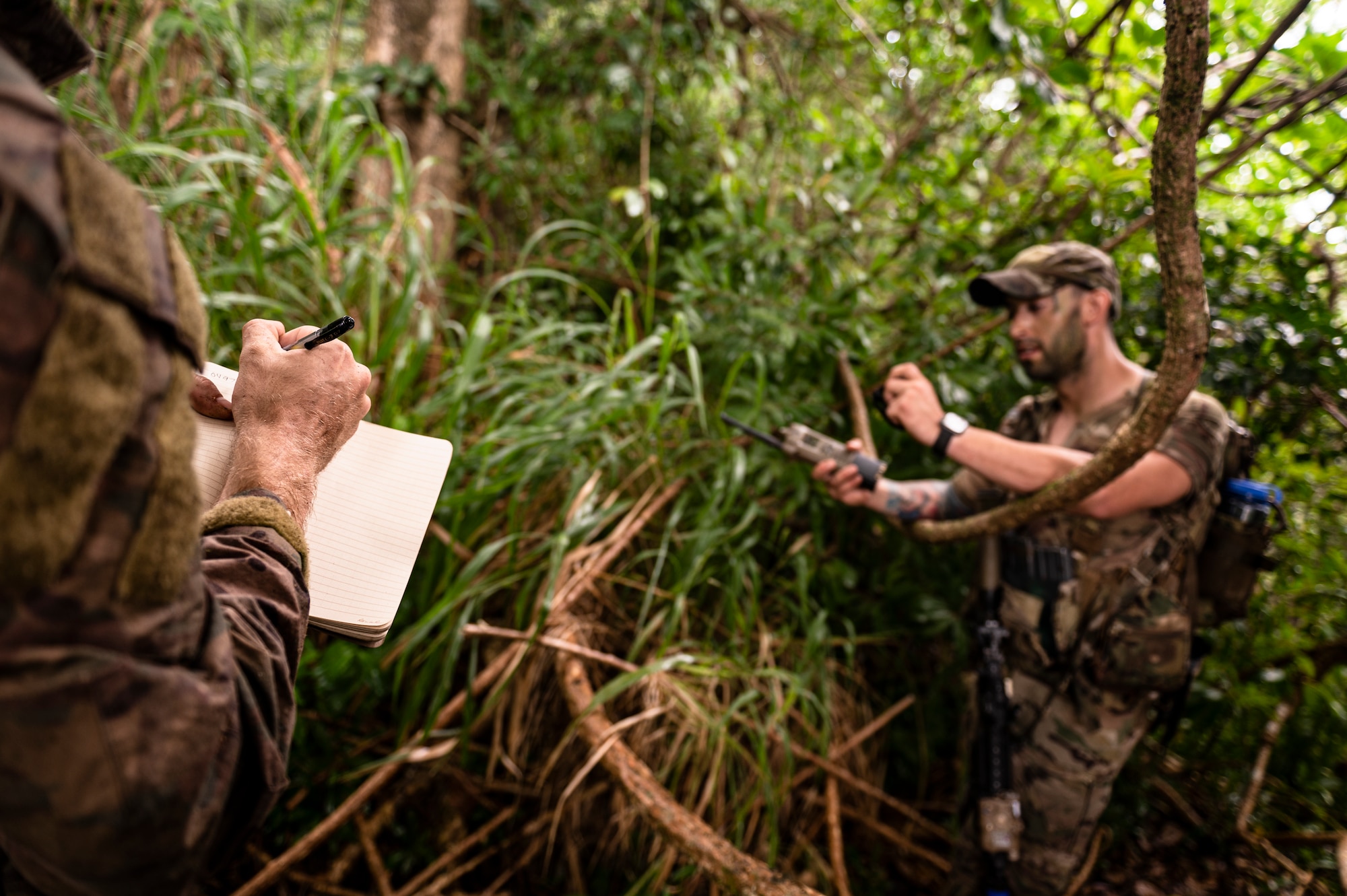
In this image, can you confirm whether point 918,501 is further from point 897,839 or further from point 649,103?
point 649,103

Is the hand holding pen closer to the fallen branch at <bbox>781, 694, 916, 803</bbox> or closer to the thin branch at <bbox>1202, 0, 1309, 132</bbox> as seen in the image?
the thin branch at <bbox>1202, 0, 1309, 132</bbox>

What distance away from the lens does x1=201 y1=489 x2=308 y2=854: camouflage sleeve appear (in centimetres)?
67

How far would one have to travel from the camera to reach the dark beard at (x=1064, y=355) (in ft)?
7.02

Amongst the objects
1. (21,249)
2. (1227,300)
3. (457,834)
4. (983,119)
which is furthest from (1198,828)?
(21,249)

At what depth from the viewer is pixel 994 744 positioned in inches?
81.8

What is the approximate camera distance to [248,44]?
2.48m

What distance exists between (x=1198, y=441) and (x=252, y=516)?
2.20 meters

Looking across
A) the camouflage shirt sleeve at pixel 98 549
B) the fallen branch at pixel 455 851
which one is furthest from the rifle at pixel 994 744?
the camouflage shirt sleeve at pixel 98 549

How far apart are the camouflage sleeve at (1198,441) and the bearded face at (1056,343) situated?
12.7 inches

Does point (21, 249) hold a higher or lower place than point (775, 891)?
higher

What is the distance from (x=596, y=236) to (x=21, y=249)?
2998 millimetres

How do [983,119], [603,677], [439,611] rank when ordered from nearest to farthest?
[439,611]
[603,677]
[983,119]

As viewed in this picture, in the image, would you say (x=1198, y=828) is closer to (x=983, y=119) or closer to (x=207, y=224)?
(x=983, y=119)

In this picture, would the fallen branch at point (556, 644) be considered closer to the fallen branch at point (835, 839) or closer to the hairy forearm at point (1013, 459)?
the fallen branch at point (835, 839)
